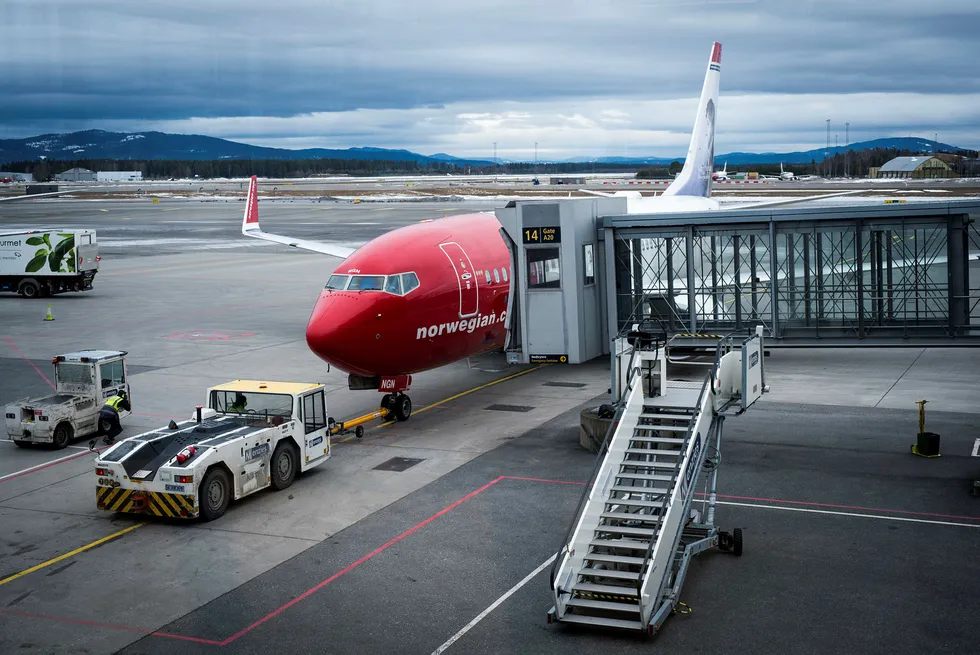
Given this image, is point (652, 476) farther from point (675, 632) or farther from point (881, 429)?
point (881, 429)

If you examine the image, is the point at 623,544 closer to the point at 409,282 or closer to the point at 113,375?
the point at 409,282

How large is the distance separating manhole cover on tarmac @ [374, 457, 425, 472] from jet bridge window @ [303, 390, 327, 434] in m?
1.61

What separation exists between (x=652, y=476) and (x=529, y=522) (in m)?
3.14

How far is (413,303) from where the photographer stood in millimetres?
25625

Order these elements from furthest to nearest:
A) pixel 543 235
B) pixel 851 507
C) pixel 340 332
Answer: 1. pixel 543 235
2. pixel 340 332
3. pixel 851 507

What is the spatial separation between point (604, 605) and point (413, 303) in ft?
42.0

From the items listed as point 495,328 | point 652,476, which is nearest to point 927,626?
point 652,476

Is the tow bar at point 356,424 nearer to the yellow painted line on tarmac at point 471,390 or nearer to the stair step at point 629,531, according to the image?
the yellow painted line on tarmac at point 471,390

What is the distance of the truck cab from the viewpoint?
24.5 m

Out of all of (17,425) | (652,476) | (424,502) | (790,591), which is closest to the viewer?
(790,591)

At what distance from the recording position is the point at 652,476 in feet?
54.2

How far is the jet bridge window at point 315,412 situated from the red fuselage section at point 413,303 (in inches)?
88.5

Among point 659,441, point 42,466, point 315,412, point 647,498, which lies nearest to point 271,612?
point 647,498

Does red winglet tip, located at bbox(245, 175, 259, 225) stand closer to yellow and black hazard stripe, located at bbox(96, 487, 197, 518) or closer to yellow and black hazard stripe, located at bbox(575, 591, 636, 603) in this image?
yellow and black hazard stripe, located at bbox(96, 487, 197, 518)
